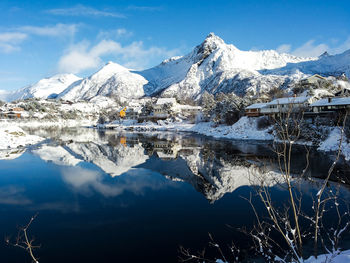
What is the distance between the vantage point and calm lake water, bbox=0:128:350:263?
7.96 m

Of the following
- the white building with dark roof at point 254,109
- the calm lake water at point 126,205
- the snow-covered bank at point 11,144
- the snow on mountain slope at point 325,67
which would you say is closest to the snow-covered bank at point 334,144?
the calm lake water at point 126,205

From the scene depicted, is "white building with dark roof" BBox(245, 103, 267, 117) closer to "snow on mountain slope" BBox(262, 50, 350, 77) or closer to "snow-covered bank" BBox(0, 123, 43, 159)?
"snow-covered bank" BBox(0, 123, 43, 159)

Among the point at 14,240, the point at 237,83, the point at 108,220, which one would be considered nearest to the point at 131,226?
the point at 108,220

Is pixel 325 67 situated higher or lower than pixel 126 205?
higher

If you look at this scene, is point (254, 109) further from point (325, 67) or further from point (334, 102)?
point (325, 67)

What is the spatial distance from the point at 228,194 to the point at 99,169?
11.2 meters

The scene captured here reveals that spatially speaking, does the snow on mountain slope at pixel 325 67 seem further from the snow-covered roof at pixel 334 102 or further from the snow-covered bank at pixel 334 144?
the snow-covered bank at pixel 334 144

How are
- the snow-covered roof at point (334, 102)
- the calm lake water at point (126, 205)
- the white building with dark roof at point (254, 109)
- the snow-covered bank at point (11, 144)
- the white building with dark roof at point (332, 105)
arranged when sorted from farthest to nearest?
the white building with dark roof at point (254, 109) → the white building with dark roof at point (332, 105) → the snow-covered roof at point (334, 102) → the snow-covered bank at point (11, 144) → the calm lake water at point (126, 205)

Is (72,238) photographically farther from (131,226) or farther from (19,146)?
(19,146)

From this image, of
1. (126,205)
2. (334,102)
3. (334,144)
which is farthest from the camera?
(334,102)

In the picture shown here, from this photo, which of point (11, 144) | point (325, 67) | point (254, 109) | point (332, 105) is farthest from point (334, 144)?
point (325, 67)

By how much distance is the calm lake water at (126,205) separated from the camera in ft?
26.1

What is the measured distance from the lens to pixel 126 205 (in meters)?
11.7

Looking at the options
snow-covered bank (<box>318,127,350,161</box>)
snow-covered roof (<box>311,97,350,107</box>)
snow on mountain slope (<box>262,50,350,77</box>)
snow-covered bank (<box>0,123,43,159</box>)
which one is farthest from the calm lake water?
snow on mountain slope (<box>262,50,350,77</box>)
